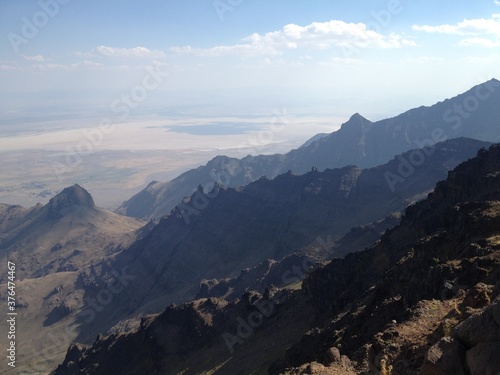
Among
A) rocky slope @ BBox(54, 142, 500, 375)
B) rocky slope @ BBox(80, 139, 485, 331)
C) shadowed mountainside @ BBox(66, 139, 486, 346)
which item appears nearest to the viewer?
rocky slope @ BBox(54, 142, 500, 375)

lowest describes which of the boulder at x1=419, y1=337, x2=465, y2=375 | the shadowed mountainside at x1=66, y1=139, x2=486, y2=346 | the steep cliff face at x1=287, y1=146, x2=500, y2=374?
the shadowed mountainside at x1=66, y1=139, x2=486, y2=346

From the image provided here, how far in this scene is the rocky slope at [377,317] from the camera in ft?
61.1

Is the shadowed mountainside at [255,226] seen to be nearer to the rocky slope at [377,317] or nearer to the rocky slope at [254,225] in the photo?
the rocky slope at [254,225]

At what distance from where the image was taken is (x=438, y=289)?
96.2 feet

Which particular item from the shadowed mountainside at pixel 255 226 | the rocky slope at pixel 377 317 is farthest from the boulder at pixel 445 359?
the shadowed mountainside at pixel 255 226

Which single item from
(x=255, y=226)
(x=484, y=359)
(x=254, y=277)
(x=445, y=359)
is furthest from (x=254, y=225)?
(x=484, y=359)

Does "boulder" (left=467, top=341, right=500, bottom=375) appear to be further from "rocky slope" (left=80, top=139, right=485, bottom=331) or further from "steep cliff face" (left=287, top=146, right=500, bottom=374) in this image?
"rocky slope" (left=80, top=139, right=485, bottom=331)

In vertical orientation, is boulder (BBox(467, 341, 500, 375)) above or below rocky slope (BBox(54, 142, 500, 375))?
above

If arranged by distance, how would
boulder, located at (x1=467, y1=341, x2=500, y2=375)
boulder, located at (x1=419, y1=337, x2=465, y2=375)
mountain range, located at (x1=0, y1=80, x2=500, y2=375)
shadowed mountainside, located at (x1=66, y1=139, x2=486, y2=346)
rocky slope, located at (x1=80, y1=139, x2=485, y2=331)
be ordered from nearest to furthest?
boulder, located at (x1=467, y1=341, x2=500, y2=375) < boulder, located at (x1=419, y1=337, x2=465, y2=375) < mountain range, located at (x1=0, y1=80, x2=500, y2=375) < shadowed mountainside, located at (x1=66, y1=139, x2=486, y2=346) < rocky slope, located at (x1=80, y1=139, x2=485, y2=331)

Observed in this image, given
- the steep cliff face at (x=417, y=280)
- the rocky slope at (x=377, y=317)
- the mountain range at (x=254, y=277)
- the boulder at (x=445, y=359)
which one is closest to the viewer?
the boulder at (x=445, y=359)

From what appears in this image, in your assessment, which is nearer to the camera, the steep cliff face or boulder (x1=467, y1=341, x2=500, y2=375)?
boulder (x1=467, y1=341, x2=500, y2=375)

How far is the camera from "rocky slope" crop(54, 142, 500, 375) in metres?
18.6

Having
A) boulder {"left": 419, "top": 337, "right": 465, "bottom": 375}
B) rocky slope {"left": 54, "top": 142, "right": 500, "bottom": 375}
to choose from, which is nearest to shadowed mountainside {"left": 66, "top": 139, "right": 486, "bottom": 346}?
rocky slope {"left": 54, "top": 142, "right": 500, "bottom": 375}

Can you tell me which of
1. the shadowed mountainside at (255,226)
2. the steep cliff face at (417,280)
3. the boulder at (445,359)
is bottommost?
the shadowed mountainside at (255,226)
